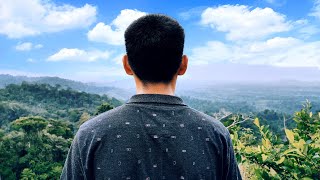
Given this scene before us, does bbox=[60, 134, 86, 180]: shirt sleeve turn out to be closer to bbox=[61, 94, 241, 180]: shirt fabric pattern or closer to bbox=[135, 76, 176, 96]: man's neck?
bbox=[61, 94, 241, 180]: shirt fabric pattern

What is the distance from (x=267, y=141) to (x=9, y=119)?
5617 cm

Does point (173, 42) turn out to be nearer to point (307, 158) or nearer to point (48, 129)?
point (307, 158)

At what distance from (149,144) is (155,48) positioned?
0.98 ft

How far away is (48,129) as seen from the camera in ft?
107

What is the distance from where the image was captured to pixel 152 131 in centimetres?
118

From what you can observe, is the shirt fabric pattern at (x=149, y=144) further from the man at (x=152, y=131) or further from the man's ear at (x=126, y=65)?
the man's ear at (x=126, y=65)

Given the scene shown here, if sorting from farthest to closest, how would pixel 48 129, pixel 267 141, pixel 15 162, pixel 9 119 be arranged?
pixel 9 119, pixel 48 129, pixel 15 162, pixel 267 141

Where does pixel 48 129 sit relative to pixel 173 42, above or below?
below

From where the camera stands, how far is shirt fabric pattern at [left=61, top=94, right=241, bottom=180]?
1162 millimetres

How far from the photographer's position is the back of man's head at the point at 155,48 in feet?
3.99

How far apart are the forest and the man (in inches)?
37.5

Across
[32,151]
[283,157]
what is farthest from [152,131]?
[32,151]

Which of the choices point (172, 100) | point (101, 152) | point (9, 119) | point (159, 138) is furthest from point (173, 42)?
point (9, 119)

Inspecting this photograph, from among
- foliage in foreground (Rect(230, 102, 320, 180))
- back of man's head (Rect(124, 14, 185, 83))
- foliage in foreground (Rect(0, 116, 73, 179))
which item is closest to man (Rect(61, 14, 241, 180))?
back of man's head (Rect(124, 14, 185, 83))
